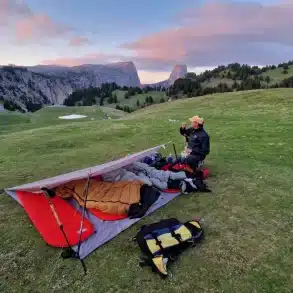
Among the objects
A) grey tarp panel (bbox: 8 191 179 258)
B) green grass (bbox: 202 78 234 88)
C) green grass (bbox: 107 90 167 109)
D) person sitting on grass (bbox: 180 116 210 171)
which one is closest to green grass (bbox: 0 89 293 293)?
grey tarp panel (bbox: 8 191 179 258)

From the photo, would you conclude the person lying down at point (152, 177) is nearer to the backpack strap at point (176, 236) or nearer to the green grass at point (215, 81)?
the backpack strap at point (176, 236)

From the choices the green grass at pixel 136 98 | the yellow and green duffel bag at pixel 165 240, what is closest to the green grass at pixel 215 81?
the green grass at pixel 136 98

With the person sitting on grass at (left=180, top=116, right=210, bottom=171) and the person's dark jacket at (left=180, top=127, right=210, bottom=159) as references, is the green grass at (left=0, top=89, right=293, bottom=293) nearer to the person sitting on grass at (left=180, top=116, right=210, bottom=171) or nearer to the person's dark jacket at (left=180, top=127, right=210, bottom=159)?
the person sitting on grass at (left=180, top=116, right=210, bottom=171)

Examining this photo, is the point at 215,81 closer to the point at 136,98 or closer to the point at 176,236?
the point at 136,98

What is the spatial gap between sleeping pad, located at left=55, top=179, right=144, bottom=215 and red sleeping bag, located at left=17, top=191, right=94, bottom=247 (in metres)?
0.31

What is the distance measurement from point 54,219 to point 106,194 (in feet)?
4.59

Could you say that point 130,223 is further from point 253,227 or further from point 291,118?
point 291,118

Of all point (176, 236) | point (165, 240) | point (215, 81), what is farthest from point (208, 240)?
point (215, 81)

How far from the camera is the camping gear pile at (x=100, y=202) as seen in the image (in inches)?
249

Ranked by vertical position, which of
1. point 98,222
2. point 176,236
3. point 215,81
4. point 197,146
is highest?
point 197,146

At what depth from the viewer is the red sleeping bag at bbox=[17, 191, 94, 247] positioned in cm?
651

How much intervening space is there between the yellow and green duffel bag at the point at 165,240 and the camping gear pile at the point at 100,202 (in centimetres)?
2

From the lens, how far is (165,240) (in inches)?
233

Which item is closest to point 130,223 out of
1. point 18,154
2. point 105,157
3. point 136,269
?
point 136,269
